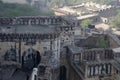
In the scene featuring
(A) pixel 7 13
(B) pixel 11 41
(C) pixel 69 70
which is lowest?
(C) pixel 69 70

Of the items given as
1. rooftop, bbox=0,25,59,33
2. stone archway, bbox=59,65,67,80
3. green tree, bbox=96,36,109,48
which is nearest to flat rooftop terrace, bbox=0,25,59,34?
rooftop, bbox=0,25,59,33

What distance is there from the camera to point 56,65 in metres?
25.1

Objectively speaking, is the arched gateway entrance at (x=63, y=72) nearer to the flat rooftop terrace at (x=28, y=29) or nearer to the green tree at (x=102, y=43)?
the flat rooftop terrace at (x=28, y=29)

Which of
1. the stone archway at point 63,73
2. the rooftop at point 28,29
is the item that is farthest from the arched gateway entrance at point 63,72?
the rooftop at point 28,29

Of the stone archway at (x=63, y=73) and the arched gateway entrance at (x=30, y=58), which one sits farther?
the stone archway at (x=63, y=73)

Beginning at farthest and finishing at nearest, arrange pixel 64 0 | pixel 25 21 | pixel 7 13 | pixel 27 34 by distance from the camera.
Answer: pixel 64 0 → pixel 7 13 → pixel 25 21 → pixel 27 34

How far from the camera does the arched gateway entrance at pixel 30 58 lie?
82.4 ft

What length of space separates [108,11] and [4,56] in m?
38.8

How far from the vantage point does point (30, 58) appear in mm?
26062

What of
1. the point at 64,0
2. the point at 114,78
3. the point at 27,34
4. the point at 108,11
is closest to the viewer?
the point at 114,78

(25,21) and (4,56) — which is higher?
(25,21)

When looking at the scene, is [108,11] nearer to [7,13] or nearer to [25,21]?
[7,13]

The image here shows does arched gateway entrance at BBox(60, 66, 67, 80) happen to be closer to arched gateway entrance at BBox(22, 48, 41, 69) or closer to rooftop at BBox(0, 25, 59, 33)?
arched gateway entrance at BBox(22, 48, 41, 69)

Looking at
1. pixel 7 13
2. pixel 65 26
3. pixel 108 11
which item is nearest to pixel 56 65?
pixel 65 26
